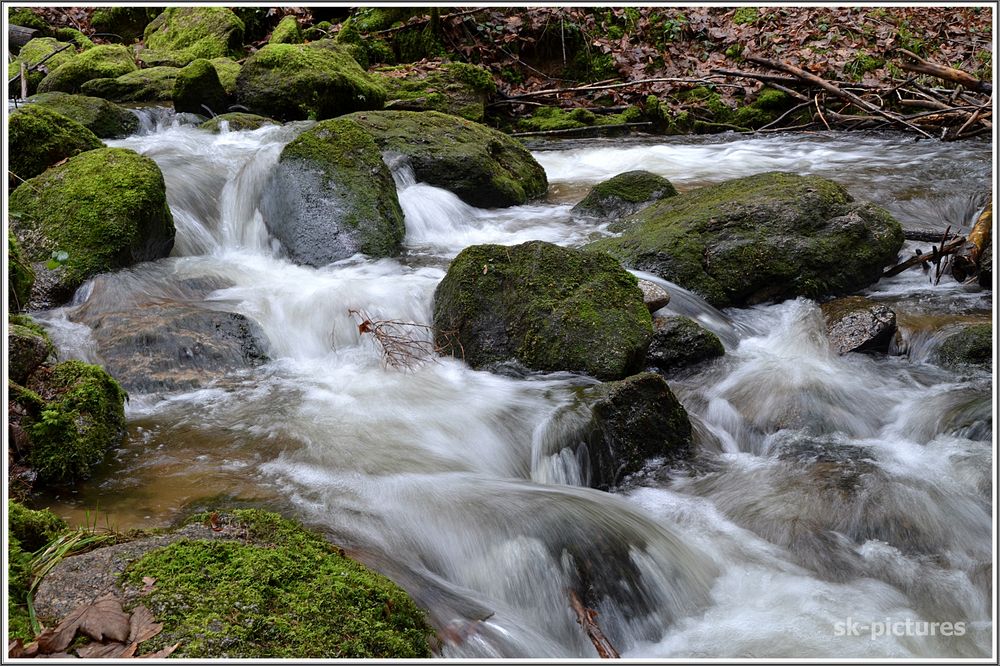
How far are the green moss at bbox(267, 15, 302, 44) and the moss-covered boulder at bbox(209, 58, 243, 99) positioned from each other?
4.63ft

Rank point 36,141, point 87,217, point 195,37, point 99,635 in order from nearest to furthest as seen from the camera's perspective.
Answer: point 99,635 < point 87,217 < point 36,141 < point 195,37

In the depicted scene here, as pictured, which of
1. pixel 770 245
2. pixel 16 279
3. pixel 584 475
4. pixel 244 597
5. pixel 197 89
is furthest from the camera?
pixel 197 89

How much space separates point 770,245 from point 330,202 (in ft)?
11.9

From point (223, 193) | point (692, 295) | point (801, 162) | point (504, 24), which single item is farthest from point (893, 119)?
point (223, 193)

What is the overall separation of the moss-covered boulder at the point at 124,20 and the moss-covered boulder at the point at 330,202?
1101 centimetres

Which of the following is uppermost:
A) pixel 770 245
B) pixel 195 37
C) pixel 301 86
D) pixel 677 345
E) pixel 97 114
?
pixel 195 37

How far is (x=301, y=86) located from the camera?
10.5 metres

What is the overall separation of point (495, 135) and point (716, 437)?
18.5 feet

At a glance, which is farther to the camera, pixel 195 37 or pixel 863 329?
pixel 195 37

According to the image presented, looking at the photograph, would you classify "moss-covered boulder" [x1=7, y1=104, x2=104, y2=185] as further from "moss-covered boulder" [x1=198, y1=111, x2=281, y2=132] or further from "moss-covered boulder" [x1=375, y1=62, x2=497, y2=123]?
"moss-covered boulder" [x1=375, y1=62, x2=497, y2=123]

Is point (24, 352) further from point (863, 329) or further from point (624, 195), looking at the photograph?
point (624, 195)

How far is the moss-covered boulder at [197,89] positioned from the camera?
10.3m

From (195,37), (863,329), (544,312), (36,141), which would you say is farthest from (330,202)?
(195,37)

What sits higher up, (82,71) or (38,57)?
(38,57)
